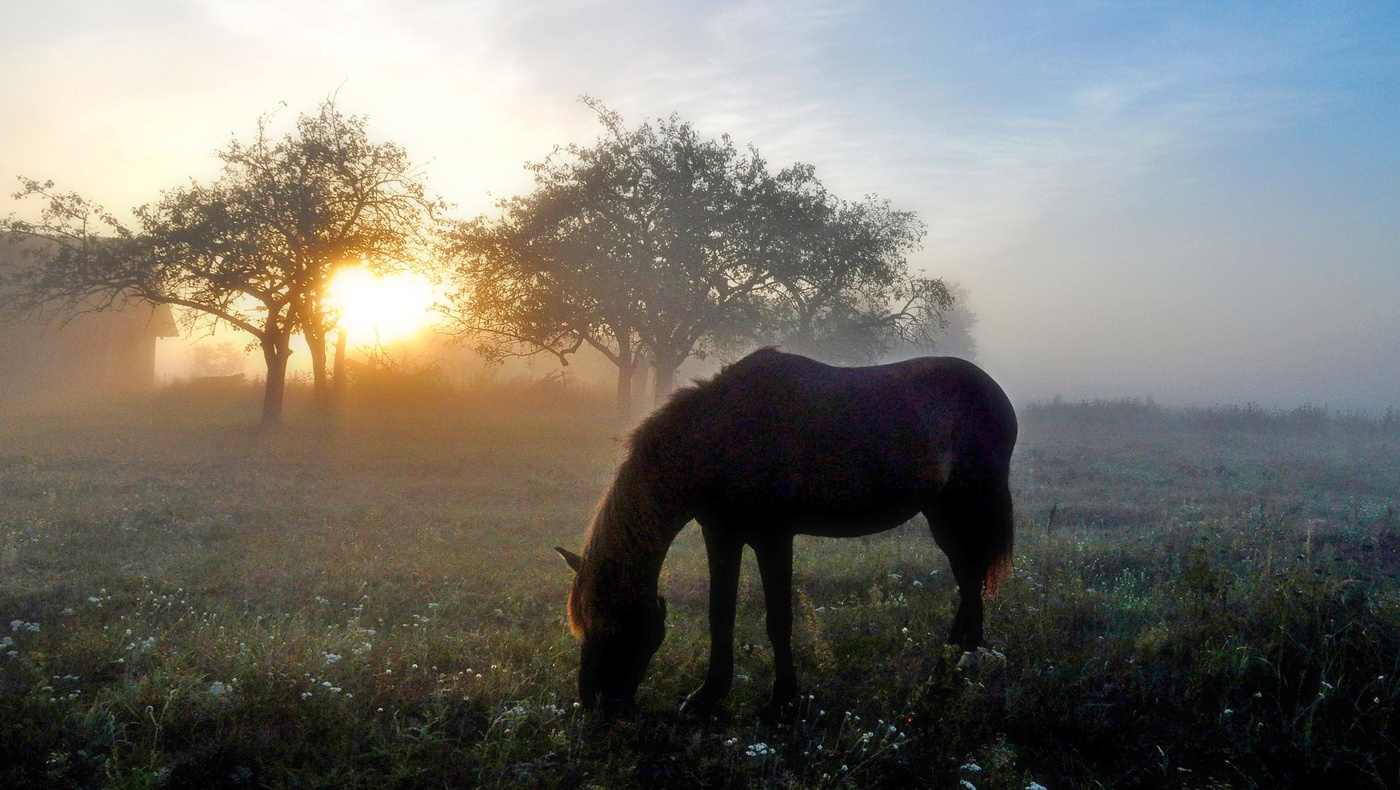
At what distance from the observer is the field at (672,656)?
142 inches

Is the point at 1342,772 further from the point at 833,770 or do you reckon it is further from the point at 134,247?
the point at 134,247

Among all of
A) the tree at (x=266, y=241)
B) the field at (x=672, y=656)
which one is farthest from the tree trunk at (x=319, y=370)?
the field at (x=672, y=656)

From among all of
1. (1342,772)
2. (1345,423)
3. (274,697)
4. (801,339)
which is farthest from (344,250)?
(1345,423)

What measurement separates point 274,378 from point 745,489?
2011 cm

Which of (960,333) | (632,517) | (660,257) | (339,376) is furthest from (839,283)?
(960,333)

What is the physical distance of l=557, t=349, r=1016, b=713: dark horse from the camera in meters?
4.05

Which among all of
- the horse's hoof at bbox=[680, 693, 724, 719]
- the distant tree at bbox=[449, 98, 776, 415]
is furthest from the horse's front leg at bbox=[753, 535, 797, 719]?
the distant tree at bbox=[449, 98, 776, 415]

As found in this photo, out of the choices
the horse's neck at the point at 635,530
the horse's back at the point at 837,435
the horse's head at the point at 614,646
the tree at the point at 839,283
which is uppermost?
the tree at the point at 839,283

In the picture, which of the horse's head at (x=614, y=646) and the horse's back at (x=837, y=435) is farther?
the horse's back at (x=837, y=435)

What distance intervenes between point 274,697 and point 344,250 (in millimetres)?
18664

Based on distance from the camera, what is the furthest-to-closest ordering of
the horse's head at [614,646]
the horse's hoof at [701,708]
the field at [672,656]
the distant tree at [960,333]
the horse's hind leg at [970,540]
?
the distant tree at [960,333], the horse's hind leg at [970,540], the horse's hoof at [701,708], the horse's head at [614,646], the field at [672,656]

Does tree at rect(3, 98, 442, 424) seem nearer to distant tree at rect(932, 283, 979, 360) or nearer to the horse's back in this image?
the horse's back

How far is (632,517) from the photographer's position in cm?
411

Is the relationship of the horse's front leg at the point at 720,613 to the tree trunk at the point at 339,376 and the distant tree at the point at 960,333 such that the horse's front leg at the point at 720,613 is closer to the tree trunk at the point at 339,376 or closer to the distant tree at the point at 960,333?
the tree trunk at the point at 339,376
